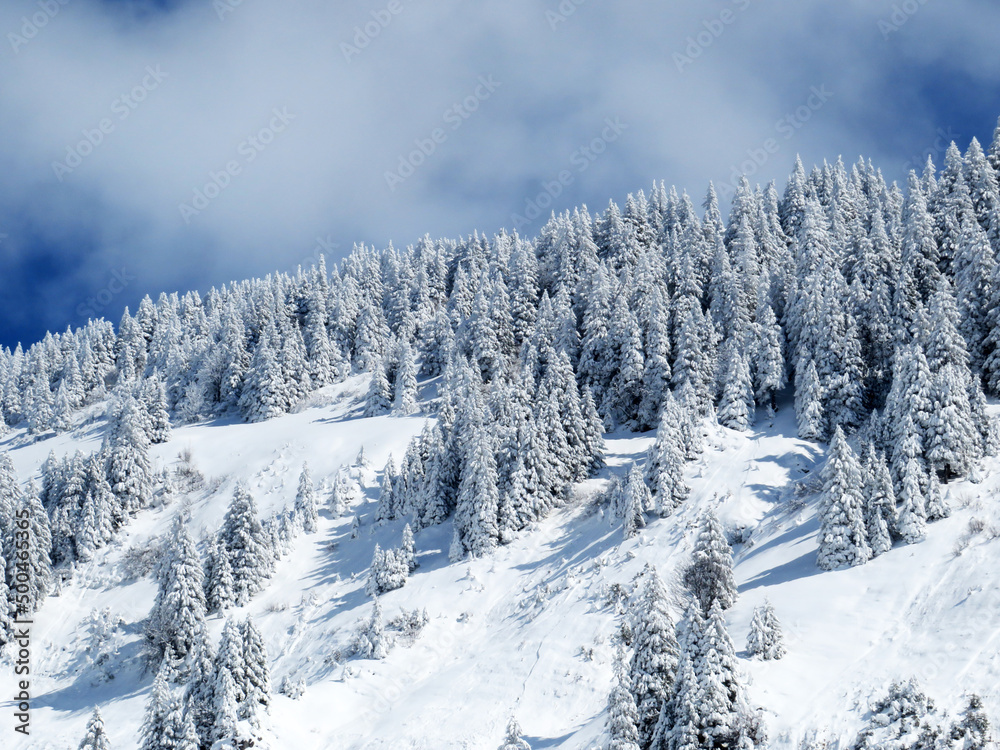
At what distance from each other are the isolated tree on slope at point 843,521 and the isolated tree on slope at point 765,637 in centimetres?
836

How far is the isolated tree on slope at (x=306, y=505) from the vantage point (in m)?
59.2

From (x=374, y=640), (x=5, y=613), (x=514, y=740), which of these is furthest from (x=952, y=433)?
(x=5, y=613)

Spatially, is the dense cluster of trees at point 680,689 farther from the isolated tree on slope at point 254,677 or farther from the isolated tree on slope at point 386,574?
the isolated tree on slope at point 386,574

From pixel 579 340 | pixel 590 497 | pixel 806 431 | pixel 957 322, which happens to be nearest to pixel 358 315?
pixel 579 340

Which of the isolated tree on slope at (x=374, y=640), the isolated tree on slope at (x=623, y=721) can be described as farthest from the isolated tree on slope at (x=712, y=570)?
the isolated tree on slope at (x=374, y=640)

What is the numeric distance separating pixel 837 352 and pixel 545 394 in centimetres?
2413

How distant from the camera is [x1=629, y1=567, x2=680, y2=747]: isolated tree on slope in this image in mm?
25203

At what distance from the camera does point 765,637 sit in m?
29.5

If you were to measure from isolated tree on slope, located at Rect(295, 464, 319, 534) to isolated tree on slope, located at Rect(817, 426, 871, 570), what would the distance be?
3977cm

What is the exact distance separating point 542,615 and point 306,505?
86.8 feet

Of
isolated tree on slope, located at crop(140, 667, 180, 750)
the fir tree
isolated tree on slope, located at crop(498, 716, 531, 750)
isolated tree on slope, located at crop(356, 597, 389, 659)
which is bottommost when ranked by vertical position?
isolated tree on slope, located at crop(498, 716, 531, 750)

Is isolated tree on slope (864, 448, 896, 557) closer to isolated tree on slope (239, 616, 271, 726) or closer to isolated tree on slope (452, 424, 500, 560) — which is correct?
isolated tree on slope (452, 424, 500, 560)

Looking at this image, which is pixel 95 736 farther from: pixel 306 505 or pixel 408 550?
pixel 306 505

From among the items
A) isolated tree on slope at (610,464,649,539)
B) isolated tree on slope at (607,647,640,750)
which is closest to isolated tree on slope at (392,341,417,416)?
isolated tree on slope at (610,464,649,539)
